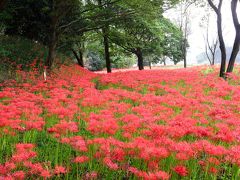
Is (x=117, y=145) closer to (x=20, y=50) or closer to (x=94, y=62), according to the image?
(x=20, y=50)

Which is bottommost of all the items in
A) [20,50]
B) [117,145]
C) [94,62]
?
[117,145]

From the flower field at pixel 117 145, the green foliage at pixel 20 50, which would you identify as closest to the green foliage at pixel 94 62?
the green foliage at pixel 20 50

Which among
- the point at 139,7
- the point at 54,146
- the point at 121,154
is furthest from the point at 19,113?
the point at 139,7

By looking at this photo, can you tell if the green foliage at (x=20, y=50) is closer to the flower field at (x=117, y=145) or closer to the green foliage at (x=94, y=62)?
the flower field at (x=117, y=145)

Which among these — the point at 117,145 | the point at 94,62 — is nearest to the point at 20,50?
the point at 117,145

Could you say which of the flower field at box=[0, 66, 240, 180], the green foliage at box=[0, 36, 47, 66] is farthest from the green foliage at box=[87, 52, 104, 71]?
the flower field at box=[0, 66, 240, 180]

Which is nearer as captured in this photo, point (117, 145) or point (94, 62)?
point (117, 145)

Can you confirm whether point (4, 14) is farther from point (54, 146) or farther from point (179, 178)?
point (179, 178)

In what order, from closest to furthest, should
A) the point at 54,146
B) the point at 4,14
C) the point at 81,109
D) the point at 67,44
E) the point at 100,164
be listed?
the point at 100,164 < the point at 54,146 < the point at 81,109 < the point at 4,14 < the point at 67,44

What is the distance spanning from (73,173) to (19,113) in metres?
2.80

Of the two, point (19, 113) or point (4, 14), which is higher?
point (4, 14)

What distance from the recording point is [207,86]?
14.0 meters

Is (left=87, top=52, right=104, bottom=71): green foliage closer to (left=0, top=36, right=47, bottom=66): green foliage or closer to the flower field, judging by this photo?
(left=0, top=36, right=47, bottom=66): green foliage

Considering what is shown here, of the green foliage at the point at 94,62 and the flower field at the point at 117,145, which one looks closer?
the flower field at the point at 117,145
